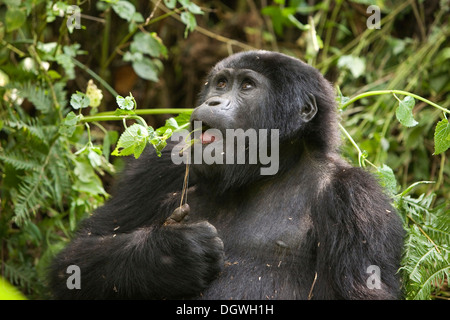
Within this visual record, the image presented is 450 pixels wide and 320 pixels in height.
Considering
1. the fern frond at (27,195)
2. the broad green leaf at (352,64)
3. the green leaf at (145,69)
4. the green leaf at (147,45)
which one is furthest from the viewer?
the broad green leaf at (352,64)

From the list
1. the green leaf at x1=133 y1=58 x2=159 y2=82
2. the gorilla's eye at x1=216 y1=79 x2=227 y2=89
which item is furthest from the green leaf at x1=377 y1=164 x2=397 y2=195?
the green leaf at x1=133 y1=58 x2=159 y2=82

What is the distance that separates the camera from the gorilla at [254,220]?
324 centimetres

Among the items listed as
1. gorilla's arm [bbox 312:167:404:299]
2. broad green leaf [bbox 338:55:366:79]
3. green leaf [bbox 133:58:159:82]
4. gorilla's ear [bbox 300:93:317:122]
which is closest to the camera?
gorilla's arm [bbox 312:167:404:299]

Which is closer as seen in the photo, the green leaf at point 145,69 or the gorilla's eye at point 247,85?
the gorilla's eye at point 247,85

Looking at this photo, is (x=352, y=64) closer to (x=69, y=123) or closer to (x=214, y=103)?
(x=214, y=103)

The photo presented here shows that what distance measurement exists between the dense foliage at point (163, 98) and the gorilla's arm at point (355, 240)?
11.4 inches

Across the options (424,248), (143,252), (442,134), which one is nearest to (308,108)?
(442,134)

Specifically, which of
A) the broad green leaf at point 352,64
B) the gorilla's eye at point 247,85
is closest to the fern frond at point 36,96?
the gorilla's eye at point 247,85

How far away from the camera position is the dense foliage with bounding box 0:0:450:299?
3.93m

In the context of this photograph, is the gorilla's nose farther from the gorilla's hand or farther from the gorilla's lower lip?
the gorilla's hand

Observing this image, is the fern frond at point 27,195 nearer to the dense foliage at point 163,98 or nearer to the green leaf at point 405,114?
→ the dense foliage at point 163,98
